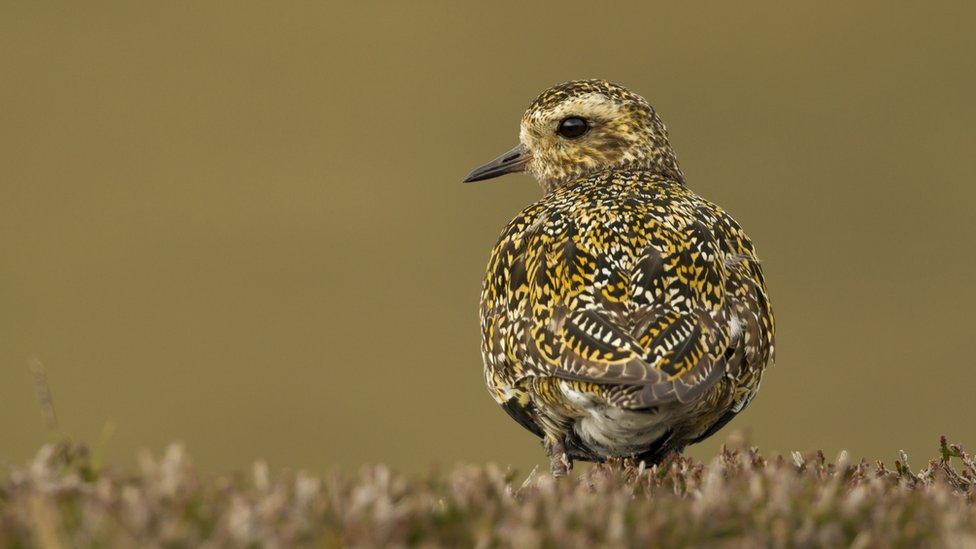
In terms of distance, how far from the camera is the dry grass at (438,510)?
4.04m

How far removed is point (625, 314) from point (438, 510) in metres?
2.77

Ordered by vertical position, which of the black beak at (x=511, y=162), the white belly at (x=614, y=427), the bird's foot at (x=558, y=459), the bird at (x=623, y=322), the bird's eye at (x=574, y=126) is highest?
the bird's eye at (x=574, y=126)

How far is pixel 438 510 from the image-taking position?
15.7 ft

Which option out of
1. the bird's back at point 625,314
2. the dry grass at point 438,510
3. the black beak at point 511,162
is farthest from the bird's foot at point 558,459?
the black beak at point 511,162

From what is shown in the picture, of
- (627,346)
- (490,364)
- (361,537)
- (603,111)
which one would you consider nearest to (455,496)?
(361,537)

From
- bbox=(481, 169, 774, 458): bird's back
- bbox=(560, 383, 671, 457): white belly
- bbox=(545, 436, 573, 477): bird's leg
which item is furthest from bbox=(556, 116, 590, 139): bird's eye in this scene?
bbox=(560, 383, 671, 457): white belly

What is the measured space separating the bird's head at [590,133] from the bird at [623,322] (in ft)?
2.62

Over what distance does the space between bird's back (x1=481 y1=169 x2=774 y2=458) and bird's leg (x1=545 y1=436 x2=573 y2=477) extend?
13 cm

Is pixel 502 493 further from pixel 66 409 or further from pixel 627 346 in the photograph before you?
pixel 66 409

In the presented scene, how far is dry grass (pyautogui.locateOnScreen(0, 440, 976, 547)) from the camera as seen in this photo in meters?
4.04

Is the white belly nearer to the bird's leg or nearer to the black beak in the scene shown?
the bird's leg

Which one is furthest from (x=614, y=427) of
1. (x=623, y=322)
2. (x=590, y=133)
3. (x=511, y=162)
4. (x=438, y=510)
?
(x=511, y=162)

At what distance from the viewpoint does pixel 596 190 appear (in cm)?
884

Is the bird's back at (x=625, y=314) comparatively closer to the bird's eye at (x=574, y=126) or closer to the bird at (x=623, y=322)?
the bird at (x=623, y=322)
